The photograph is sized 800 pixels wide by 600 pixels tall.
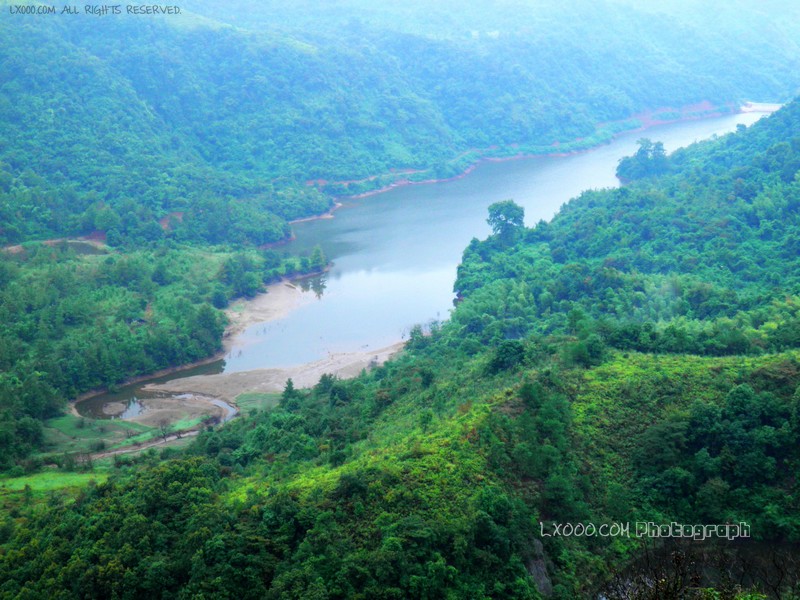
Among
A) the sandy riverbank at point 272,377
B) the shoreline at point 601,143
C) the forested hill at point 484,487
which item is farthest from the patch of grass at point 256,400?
the shoreline at point 601,143

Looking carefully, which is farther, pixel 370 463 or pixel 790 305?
pixel 790 305

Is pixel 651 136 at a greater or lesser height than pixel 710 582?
greater

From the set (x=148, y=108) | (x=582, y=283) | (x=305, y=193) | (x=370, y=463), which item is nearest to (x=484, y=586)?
(x=370, y=463)

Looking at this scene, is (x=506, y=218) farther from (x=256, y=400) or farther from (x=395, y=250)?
(x=256, y=400)

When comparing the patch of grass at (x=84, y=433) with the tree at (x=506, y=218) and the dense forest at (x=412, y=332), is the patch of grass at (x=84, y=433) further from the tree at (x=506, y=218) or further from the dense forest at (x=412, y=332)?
the tree at (x=506, y=218)

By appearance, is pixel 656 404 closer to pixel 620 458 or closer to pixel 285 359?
pixel 620 458

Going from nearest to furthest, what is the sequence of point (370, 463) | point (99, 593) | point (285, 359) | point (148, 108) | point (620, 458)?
1. point (99, 593)
2. point (370, 463)
3. point (620, 458)
4. point (285, 359)
5. point (148, 108)

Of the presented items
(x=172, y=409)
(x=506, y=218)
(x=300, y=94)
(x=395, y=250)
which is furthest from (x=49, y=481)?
(x=300, y=94)
